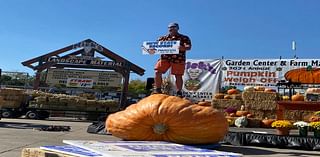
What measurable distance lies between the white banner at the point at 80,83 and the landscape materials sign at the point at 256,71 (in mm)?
5928

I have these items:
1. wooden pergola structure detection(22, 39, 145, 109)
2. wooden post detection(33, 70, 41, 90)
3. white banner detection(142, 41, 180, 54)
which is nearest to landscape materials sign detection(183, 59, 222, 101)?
wooden pergola structure detection(22, 39, 145, 109)

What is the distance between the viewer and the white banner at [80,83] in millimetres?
18875

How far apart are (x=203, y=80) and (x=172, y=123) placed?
43.1 feet

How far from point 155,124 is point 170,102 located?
32 centimetres

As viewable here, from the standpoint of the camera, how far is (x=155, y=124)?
4676 mm

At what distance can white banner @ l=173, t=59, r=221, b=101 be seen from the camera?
1748 centimetres

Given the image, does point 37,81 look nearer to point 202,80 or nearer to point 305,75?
point 202,80

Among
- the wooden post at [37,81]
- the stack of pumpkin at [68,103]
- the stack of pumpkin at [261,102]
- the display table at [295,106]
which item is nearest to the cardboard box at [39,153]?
the display table at [295,106]

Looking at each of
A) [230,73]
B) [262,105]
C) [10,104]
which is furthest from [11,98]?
[262,105]

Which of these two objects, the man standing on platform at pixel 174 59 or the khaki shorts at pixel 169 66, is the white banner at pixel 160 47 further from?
the khaki shorts at pixel 169 66

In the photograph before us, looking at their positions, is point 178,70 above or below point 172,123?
above

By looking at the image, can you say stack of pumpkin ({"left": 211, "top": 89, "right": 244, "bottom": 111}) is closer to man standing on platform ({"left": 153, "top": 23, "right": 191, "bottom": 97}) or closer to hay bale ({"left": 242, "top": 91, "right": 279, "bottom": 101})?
hay bale ({"left": 242, "top": 91, "right": 279, "bottom": 101})

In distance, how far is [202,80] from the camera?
57.9 ft

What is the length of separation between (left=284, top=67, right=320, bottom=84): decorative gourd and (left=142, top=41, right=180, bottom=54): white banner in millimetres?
9787
